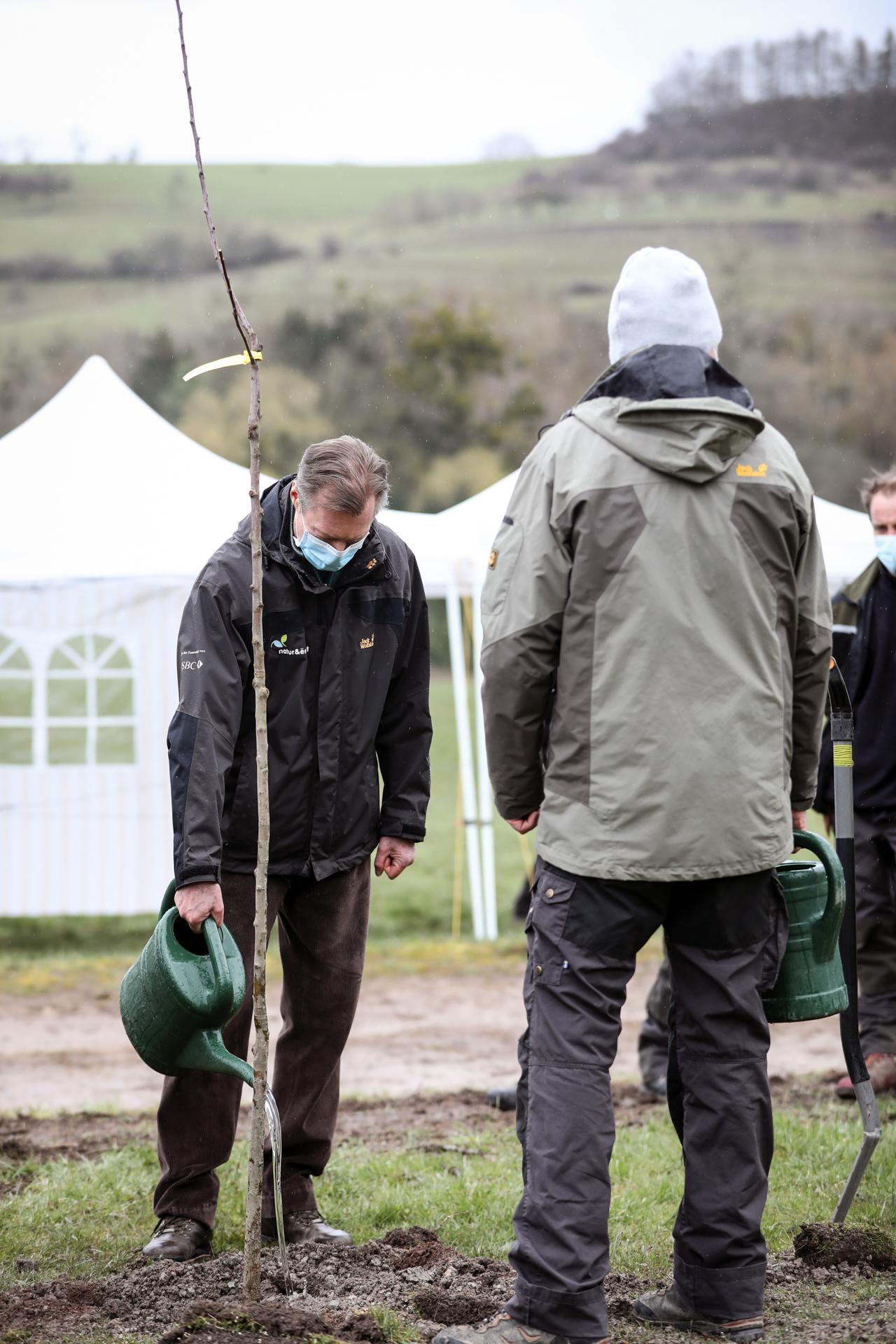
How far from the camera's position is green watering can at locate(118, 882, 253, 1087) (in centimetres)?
295

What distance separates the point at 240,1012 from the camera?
11.1 ft

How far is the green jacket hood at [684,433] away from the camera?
2.62 m

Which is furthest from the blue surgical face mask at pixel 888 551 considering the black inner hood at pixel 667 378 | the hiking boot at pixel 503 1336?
the hiking boot at pixel 503 1336

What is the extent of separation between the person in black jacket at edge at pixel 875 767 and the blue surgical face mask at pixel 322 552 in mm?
2094

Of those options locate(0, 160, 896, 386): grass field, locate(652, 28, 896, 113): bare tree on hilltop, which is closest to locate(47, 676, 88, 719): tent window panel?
locate(0, 160, 896, 386): grass field

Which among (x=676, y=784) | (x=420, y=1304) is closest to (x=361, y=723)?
(x=676, y=784)

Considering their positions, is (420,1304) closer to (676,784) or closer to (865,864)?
(676,784)

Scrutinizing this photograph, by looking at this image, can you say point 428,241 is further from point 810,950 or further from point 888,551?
point 810,950

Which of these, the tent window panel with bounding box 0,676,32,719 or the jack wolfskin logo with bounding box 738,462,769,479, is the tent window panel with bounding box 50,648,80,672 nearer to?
the tent window panel with bounding box 0,676,32,719

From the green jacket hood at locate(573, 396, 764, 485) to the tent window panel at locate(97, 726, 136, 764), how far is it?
672cm

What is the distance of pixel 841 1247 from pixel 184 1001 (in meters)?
1.61

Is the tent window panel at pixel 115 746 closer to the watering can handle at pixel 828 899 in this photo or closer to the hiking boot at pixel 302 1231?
the hiking boot at pixel 302 1231

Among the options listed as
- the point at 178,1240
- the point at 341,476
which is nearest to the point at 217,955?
the point at 178,1240

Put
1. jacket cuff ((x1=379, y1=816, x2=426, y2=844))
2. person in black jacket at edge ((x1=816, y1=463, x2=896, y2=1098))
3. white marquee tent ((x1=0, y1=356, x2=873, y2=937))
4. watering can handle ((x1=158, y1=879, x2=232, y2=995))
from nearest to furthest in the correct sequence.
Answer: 1. watering can handle ((x1=158, y1=879, x2=232, y2=995))
2. jacket cuff ((x1=379, y1=816, x2=426, y2=844))
3. person in black jacket at edge ((x1=816, y1=463, x2=896, y2=1098))
4. white marquee tent ((x1=0, y1=356, x2=873, y2=937))
